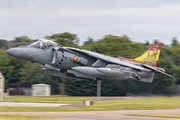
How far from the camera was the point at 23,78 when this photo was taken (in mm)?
54188

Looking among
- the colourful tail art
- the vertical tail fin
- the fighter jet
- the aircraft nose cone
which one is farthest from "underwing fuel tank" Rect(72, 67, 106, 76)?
the vertical tail fin

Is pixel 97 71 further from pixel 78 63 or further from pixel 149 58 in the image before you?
pixel 149 58

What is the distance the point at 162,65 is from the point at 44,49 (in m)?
21.7

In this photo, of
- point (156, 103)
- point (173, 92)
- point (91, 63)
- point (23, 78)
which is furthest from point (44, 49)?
point (23, 78)

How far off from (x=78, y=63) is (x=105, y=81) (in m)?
11.9

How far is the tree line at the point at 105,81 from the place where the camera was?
83.3 feet

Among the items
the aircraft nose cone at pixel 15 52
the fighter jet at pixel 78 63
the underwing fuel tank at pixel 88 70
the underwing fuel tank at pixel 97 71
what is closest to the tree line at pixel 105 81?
the fighter jet at pixel 78 63

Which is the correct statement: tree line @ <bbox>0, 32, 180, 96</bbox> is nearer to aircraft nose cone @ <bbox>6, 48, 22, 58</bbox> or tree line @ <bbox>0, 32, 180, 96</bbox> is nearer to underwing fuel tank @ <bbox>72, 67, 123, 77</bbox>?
underwing fuel tank @ <bbox>72, 67, 123, 77</bbox>

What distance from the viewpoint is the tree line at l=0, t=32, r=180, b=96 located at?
83.3ft

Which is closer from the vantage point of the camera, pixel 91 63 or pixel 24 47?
pixel 24 47

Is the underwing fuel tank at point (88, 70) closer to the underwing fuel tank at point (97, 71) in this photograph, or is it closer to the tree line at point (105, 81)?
the underwing fuel tank at point (97, 71)

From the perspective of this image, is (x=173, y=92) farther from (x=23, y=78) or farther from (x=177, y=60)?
(x=177, y=60)

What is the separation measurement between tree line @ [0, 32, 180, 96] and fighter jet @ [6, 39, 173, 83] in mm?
1583

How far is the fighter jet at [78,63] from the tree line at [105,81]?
5.19 ft
